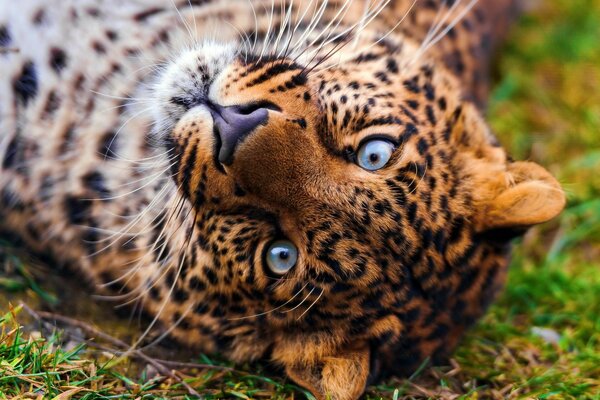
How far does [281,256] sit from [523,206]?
4.19ft

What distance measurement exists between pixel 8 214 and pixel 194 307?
1.38m

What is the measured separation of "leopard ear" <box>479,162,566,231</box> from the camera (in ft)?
13.3

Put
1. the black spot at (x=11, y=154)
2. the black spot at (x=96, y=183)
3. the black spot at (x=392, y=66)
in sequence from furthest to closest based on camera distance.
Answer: the black spot at (x=11, y=154) < the black spot at (x=96, y=183) < the black spot at (x=392, y=66)

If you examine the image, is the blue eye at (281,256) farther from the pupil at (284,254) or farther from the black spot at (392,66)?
the black spot at (392,66)

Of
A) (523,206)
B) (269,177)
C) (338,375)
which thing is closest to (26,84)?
(269,177)

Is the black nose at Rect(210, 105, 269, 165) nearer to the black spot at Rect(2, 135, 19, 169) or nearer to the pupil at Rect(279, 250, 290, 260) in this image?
the pupil at Rect(279, 250, 290, 260)

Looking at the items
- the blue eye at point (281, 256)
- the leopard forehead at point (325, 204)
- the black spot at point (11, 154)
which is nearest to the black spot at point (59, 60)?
the black spot at point (11, 154)

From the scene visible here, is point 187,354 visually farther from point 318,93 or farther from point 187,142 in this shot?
point 318,93

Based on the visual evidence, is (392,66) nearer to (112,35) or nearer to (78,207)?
(112,35)

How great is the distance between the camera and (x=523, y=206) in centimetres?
409

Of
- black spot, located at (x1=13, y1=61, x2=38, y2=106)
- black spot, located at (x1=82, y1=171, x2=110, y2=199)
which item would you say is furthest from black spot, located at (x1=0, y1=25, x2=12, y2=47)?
black spot, located at (x1=82, y1=171, x2=110, y2=199)

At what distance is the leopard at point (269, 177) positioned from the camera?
147 inches

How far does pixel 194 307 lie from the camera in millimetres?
4266

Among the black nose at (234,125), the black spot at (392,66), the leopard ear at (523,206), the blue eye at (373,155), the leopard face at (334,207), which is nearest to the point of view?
the black nose at (234,125)
